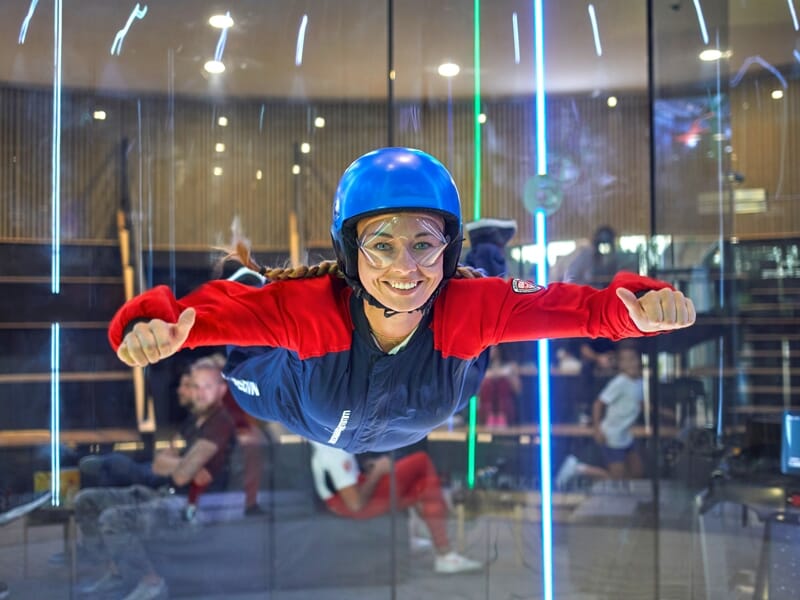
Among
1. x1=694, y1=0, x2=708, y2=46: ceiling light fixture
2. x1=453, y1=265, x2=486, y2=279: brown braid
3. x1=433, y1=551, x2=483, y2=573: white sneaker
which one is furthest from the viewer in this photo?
x1=433, y1=551, x2=483, y2=573: white sneaker

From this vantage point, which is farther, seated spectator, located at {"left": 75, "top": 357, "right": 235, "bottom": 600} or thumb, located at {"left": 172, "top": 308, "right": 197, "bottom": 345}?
seated spectator, located at {"left": 75, "top": 357, "right": 235, "bottom": 600}

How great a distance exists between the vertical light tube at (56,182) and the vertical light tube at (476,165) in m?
1.73

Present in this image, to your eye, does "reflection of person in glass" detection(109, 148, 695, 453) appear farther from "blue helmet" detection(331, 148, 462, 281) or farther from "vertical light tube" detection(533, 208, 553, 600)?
"vertical light tube" detection(533, 208, 553, 600)

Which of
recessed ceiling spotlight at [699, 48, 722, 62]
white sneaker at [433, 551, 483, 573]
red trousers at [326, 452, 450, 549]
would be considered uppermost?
recessed ceiling spotlight at [699, 48, 722, 62]

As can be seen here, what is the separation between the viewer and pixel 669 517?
145 inches

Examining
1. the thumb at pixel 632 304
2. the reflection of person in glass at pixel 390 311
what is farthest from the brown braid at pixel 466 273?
the thumb at pixel 632 304

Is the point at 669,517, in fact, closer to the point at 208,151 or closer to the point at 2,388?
the point at 208,151

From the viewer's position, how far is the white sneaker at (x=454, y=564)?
12.2 feet

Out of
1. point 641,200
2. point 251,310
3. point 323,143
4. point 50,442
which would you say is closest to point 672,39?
point 641,200

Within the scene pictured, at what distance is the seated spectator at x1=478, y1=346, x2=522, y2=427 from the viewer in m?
3.75

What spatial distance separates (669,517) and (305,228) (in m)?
2.12

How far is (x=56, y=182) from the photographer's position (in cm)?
328

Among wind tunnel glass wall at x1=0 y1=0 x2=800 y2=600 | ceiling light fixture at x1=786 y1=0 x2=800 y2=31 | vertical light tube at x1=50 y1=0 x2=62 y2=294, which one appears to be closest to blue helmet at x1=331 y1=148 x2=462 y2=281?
wind tunnel glass wall at x1=0 y1=0 x2=800 y2=600

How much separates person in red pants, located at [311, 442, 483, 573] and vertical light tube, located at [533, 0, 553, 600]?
358 mm
